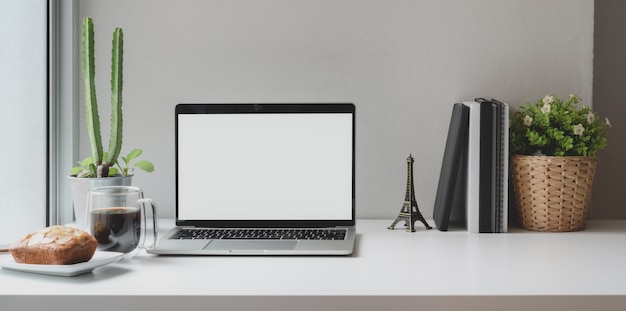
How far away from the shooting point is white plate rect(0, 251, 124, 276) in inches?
45.8

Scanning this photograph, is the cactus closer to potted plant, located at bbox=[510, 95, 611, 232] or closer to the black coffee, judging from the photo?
the black coffee

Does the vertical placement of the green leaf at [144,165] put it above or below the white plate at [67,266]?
above

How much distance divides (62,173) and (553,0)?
119cm

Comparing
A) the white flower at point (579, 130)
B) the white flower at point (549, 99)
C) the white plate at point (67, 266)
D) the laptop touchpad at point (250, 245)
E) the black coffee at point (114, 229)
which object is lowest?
the white plate at point (67, 266)

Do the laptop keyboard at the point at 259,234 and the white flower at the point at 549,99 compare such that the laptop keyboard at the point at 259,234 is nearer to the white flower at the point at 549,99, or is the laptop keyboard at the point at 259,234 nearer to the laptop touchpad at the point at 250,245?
the laptop touchpad at the point at 250,245

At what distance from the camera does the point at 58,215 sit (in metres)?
1.76

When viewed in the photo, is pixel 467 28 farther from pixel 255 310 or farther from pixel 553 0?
Result: pixel 255 310

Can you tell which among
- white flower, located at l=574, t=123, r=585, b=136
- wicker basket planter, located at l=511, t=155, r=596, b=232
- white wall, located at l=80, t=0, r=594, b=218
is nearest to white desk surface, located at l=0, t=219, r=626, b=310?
wicker basket planter, located at l=511, t=155, r=596, b=232

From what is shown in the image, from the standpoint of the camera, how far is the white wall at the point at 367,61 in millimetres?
1748

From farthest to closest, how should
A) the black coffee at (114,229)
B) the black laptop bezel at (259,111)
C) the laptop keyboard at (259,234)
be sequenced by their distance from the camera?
the black laptop bezel at (259,111) < the laptop keyboard at (259,234) < the black coffee at (114,229)

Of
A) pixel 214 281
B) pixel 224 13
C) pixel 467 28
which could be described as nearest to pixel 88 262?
pixel 214 281

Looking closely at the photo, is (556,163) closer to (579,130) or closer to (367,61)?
(579,130)

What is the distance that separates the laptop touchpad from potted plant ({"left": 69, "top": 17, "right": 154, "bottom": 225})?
29 cm

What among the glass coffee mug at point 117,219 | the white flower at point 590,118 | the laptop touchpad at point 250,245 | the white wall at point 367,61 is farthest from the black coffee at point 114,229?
the white flower at point 590,118
